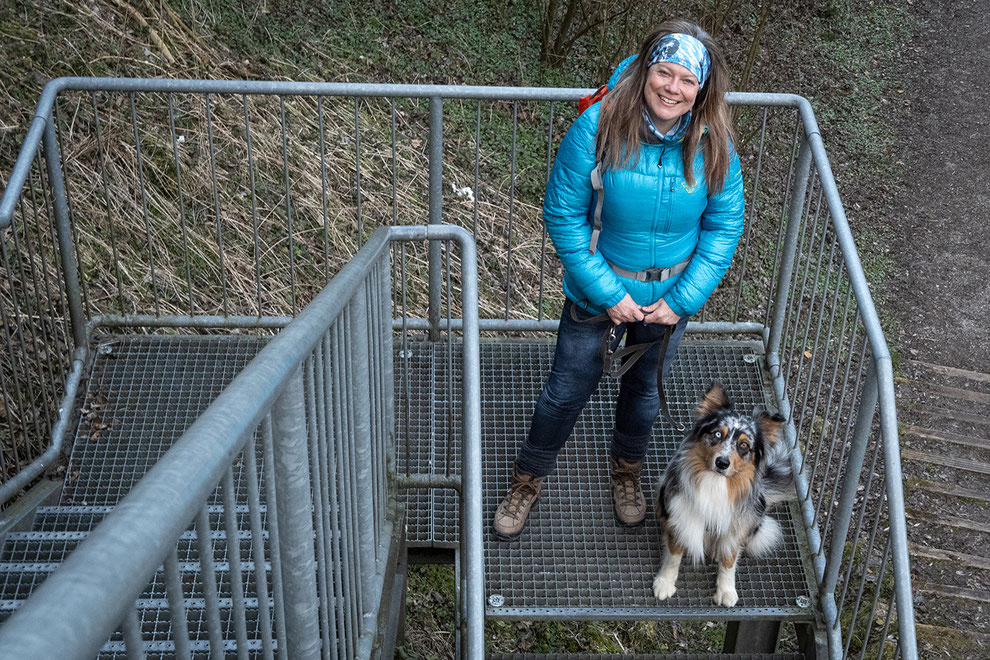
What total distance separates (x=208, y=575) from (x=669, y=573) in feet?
9.83

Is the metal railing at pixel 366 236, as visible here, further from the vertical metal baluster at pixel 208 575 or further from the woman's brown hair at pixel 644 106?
the vertical metal baluster at pixel 208 575

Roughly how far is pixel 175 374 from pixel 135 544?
412 centimetres

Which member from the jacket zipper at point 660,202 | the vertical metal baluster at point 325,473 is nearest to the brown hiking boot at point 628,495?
the jacket zipper at point 660,202

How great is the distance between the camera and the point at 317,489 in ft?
6.69

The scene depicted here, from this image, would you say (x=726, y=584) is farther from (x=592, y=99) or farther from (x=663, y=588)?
(x=592, y=99)

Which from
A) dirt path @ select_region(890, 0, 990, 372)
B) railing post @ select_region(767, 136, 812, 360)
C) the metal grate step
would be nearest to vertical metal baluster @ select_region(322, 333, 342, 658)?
the metal grate step

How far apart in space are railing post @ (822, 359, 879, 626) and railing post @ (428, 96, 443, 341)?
6.25ft

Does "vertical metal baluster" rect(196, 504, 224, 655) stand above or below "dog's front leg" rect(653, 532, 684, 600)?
above

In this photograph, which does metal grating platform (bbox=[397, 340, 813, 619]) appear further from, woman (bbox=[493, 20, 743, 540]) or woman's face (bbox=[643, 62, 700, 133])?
woman's face (bbox=[643, 62, 700, 133])

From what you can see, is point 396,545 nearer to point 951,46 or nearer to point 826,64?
point 826,64

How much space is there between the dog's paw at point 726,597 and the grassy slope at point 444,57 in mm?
2287

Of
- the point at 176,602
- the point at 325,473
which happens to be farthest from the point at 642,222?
the point at 176,602

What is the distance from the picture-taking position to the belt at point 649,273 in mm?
3652

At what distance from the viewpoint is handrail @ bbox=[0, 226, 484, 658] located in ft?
2.78
